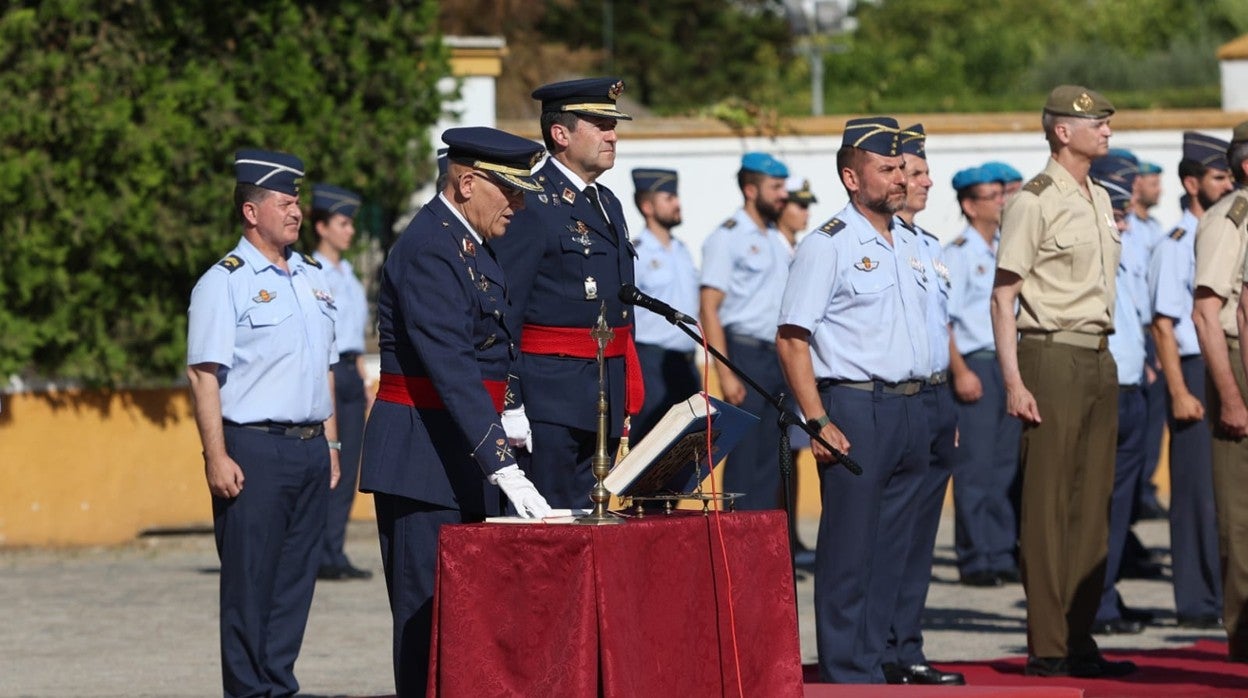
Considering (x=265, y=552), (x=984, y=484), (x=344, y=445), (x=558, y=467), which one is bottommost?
(x=984, y=484)

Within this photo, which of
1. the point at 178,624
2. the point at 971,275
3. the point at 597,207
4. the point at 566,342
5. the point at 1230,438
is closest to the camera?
the point at 566,342

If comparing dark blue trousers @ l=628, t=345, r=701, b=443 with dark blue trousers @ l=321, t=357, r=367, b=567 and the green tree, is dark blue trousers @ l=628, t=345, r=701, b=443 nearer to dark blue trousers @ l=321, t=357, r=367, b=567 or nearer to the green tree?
dark blue trousers @ l=321, t=357, r=367, b=567

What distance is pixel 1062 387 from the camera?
9242 millimetres

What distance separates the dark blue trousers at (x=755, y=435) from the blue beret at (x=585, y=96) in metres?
5.31

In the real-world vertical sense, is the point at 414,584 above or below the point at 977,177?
below

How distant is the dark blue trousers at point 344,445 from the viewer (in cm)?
1334

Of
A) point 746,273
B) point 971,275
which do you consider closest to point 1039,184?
point 971,275

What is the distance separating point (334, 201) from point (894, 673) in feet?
17.8

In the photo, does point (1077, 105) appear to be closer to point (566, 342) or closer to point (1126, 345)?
point (1126, 345)

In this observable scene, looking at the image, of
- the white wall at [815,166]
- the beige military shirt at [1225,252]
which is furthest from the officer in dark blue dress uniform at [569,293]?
the white wall at [815,166]

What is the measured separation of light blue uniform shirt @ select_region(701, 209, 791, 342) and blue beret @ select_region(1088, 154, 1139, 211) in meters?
2.03

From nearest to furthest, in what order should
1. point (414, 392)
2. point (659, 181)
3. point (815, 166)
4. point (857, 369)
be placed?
point (414, 392)
point (857, 369)
point (659, 181)
point (815, 166)

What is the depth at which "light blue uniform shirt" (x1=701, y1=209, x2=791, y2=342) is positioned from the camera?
13.4 meters

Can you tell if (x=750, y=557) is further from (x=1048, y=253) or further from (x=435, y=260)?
(x=1048, y=253)
